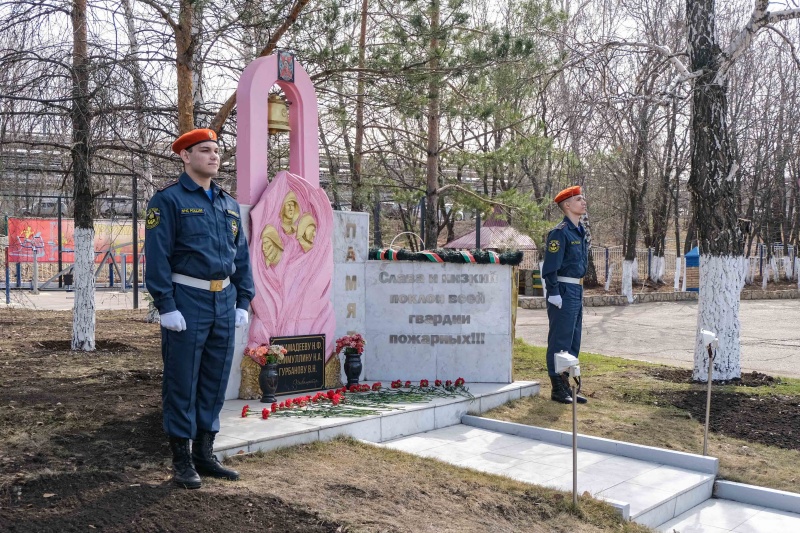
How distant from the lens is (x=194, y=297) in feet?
15.5

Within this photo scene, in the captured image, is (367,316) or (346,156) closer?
(367,316)

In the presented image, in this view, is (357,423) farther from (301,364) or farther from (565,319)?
(565,319)

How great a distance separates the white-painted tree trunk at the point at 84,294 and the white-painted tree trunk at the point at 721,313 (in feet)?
25.4

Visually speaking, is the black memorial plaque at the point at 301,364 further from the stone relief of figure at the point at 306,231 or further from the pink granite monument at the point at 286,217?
the stone relief of figure at the point at 306,231

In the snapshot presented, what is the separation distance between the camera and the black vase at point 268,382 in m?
7.20

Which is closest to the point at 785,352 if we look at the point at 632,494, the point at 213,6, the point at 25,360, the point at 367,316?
the point at 367,316

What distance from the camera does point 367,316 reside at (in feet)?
29.0

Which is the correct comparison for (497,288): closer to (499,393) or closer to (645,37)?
(499,393)

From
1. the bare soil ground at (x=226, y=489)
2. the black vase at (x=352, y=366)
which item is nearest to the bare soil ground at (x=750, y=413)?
the bare soil ground at (x=226, y=489)

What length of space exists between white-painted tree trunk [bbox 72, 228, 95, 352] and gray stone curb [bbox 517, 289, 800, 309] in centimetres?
1380

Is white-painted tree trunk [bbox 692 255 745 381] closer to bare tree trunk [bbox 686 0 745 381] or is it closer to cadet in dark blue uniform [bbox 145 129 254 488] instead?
bare tree trunk [bbox 686 0 745 381]

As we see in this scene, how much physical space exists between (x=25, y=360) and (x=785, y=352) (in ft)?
38.1

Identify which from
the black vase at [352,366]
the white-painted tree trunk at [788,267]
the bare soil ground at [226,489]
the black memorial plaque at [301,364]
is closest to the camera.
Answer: the bare soil ground at [226,489]

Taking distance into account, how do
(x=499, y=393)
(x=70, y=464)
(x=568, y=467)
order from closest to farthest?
(x=70, y=464)
(x=568, y=467)
(x=499, y=393)
